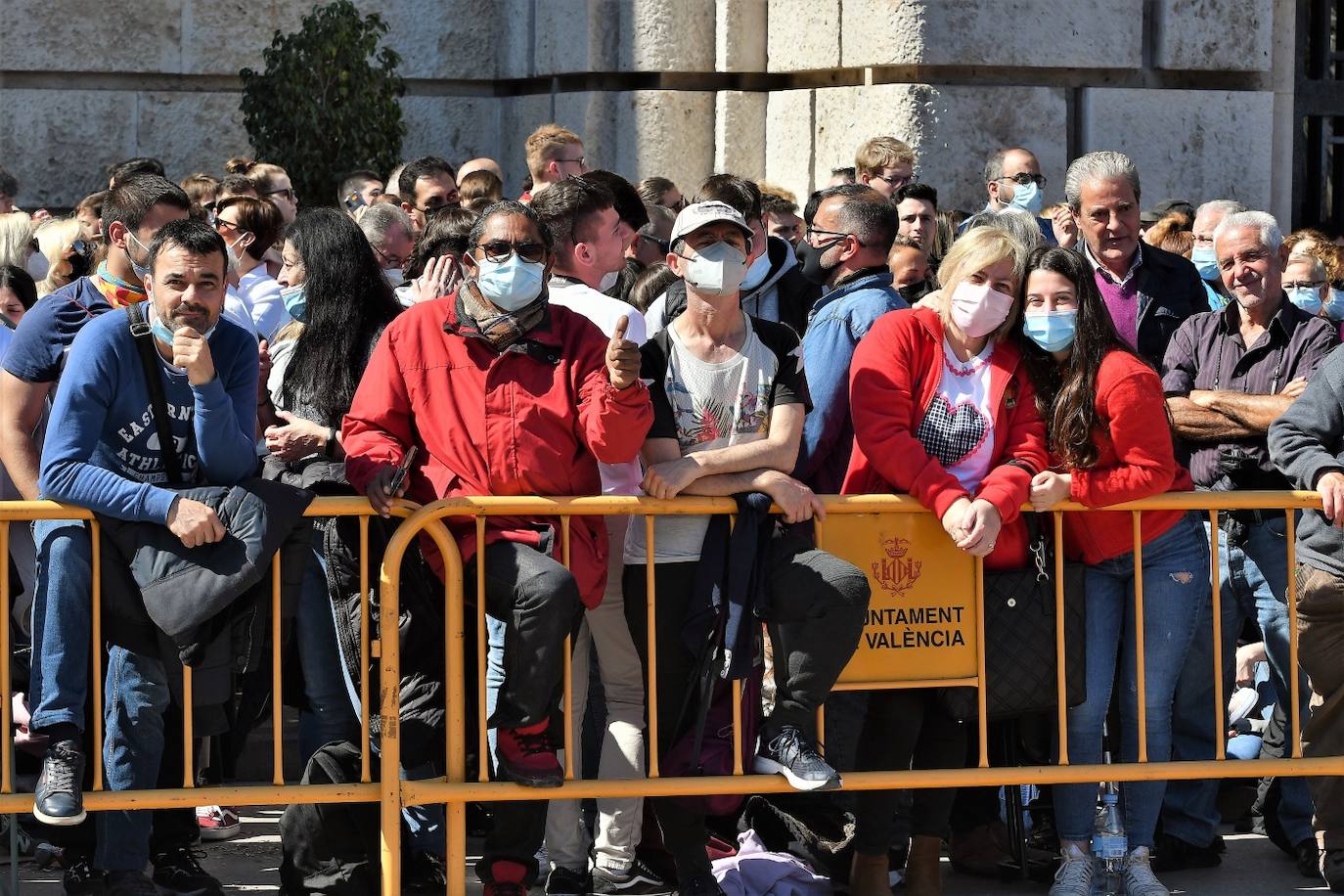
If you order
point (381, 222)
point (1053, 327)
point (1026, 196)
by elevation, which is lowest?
point (1053, 327)

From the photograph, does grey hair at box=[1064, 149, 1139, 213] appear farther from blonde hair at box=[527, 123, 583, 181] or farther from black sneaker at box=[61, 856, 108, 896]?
black sneaker at box=[61, 856, 108, 896]

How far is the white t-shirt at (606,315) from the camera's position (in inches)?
225

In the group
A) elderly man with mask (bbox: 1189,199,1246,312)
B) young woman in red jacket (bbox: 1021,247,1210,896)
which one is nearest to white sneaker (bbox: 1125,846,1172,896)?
young woman in red jacket (bbox: 1021,247,1210,896)

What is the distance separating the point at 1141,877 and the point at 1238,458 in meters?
1.37

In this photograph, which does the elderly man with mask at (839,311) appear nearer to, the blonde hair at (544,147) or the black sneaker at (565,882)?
the black sneaker at (565,882)

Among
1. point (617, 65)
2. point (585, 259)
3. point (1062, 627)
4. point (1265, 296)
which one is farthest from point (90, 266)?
point (617, 65)

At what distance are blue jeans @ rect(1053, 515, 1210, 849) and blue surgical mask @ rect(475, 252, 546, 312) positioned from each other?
5.94 ft

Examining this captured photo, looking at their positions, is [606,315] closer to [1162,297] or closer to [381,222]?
[381,222]

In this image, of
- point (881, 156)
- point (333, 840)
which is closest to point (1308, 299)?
point (881, 156)

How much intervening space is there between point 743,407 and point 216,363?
144 centimetres

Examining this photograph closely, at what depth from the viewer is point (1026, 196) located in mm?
8766

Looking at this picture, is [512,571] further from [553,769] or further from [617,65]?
[617,65]

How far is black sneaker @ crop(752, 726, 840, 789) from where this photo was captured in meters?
5.34

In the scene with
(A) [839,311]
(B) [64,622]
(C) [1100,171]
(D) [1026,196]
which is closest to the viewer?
(B) [64,622]
